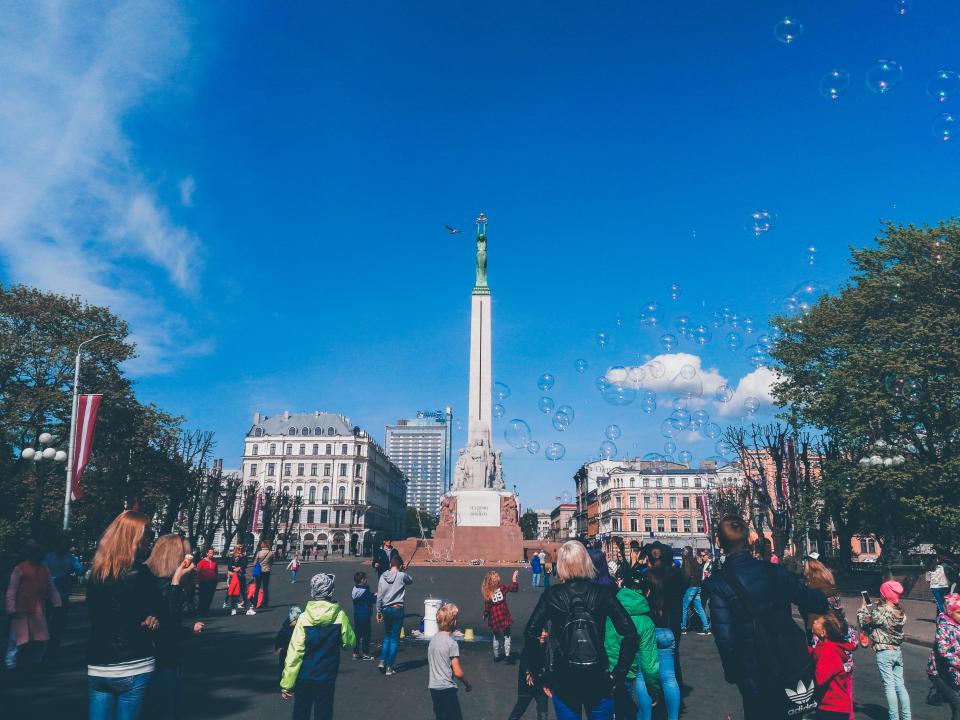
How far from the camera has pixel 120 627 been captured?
4.75 m

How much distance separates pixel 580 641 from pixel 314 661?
2.69m

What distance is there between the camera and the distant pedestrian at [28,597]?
984 cm


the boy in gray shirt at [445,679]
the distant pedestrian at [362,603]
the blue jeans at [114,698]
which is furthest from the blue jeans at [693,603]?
the blue jeans at [114,698]

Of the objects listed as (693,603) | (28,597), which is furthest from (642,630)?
(693,603)

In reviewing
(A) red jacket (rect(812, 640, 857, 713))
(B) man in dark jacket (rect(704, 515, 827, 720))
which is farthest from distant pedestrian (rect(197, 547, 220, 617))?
(B) man in dark jacket (rect(704, 515, 827, 720))

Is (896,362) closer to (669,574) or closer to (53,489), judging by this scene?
(669,574)

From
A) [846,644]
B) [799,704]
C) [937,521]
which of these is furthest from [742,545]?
[937,521]

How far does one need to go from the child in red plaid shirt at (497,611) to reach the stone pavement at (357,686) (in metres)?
0.37

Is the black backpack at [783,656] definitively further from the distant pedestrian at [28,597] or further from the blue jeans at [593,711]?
the distant pedestrian at [28,597]

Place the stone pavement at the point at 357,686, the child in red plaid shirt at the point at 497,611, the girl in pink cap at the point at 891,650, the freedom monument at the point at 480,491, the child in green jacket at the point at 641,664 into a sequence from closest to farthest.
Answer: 1. the child in green jacket at the point at 641,664
2. the girl in pink cap at the point at 891,650
3. the stone pavement at the point at 357,686
4. the child in red plaid shirt at the point at 497,611
5. the freedom monument at the point at 480,491

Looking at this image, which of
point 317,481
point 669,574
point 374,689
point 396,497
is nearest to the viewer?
point 669,574

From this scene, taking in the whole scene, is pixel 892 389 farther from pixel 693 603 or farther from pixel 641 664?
pixel 641 664

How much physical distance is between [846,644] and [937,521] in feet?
85.6

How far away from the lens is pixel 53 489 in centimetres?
3697
